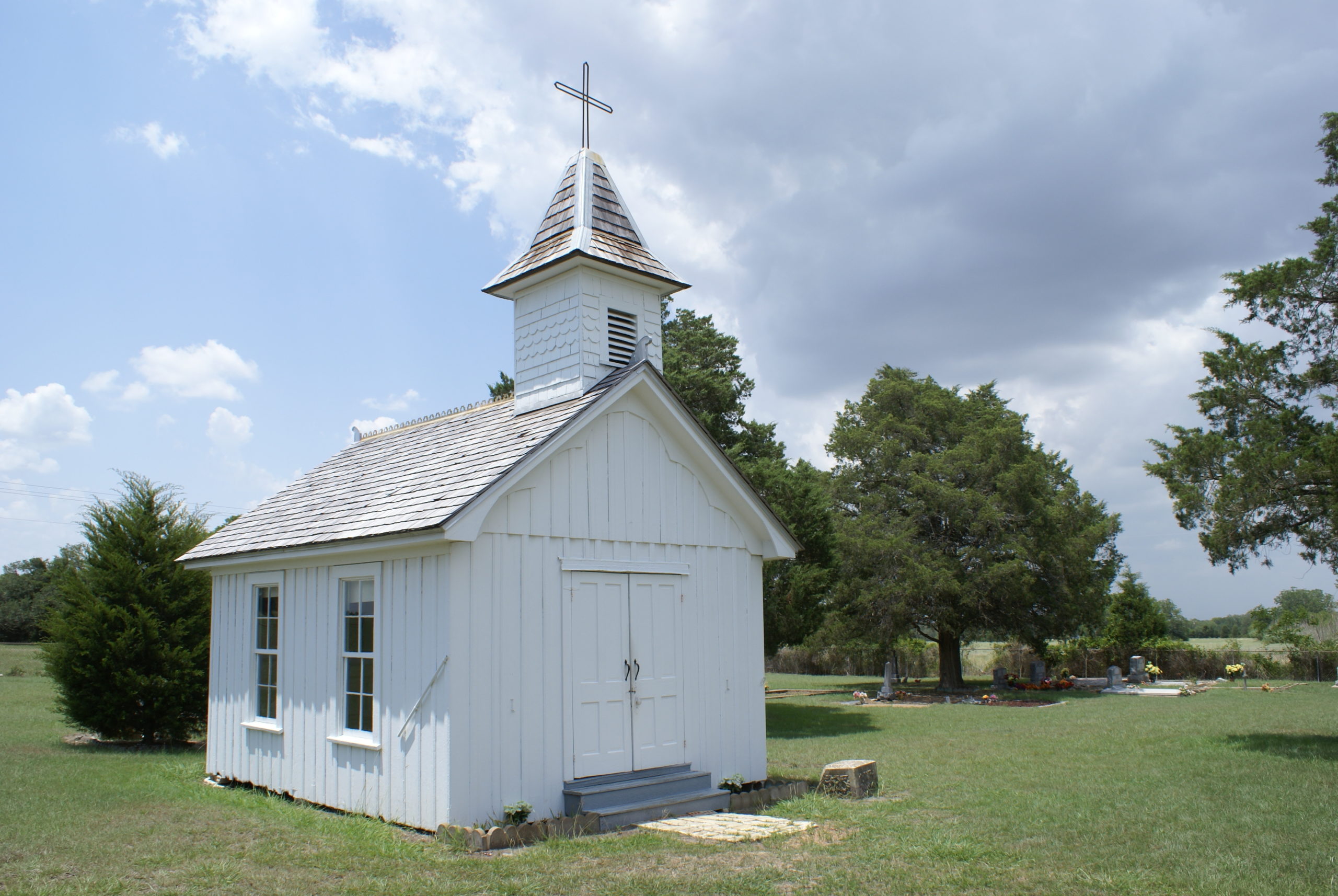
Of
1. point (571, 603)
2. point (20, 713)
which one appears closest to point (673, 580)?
point (571, 603)

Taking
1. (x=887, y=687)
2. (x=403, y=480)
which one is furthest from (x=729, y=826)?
(x=887, y=687)

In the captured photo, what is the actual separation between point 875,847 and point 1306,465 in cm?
1032

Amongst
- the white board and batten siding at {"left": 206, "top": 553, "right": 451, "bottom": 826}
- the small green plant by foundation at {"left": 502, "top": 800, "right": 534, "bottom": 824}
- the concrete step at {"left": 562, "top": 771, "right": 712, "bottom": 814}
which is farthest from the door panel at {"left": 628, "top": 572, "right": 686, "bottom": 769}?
the white board and batten siding at {"left": 206, "top": 553, "right": 451, "bottom": 826}

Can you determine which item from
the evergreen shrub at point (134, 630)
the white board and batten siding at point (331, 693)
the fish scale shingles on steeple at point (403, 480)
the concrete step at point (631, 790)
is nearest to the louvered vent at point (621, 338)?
the fish scale shingles on steeple at point (403, 480)

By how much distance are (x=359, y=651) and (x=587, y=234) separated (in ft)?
19.4

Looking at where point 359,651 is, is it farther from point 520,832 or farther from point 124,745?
point 124,745

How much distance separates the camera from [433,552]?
921cm

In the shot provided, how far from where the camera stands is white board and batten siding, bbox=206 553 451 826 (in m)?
9.10

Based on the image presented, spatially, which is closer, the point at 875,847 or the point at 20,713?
the point at 875,847

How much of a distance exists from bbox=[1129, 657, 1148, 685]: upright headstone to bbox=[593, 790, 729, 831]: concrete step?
90.0 feet

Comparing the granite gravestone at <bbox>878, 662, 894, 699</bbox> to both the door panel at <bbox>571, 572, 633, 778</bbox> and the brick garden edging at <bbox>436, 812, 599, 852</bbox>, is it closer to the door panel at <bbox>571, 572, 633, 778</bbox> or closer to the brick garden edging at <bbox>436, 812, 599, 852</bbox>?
the door panel at <bbox>571, 572, 633, 778</bbox>

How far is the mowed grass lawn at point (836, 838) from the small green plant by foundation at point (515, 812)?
50 cm

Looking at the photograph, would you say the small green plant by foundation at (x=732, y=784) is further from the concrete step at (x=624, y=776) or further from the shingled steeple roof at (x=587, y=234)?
the shingled steeple roof at (x=587, y=234)

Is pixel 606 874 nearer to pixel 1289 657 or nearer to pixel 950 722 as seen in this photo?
pixel 950 722
